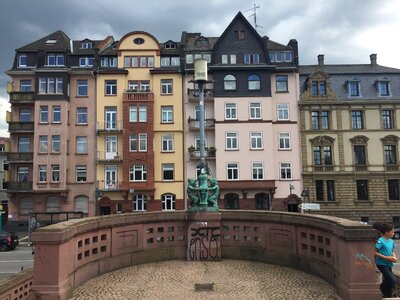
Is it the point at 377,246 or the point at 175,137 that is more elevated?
the point at 175,137

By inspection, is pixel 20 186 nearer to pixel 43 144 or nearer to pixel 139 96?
pixel 43 144

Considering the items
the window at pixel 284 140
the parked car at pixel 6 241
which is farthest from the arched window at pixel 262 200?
the parked car at pixel 6 241

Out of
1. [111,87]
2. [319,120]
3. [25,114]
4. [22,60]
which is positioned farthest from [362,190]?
[22,60]

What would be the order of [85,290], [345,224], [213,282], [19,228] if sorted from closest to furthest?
[345,224] < [85,290] < [213,282] < [19,228]

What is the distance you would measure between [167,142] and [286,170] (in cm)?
1297

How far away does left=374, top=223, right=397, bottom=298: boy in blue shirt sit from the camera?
24.4ft

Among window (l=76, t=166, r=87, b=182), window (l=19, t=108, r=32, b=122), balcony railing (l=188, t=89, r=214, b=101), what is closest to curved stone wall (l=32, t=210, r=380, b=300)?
balcony railing (l=188, t=89, r=214, b=101)

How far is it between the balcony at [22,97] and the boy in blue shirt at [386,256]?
3924 centimetres

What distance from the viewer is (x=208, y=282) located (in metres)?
9.77

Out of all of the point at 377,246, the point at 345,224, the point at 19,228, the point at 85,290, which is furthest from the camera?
the point at 19,228

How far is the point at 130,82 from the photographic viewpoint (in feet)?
132

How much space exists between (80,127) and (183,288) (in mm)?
33886

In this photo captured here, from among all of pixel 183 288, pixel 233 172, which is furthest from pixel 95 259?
pixel 233 172

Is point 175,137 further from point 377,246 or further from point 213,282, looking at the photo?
point 377,246
